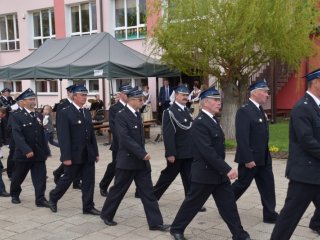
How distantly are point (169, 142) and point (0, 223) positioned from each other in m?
2.56

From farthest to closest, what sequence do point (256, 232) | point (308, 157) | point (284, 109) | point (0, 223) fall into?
point (284, 109) → point (0, 223) → point (256, 232) → point (308, 157)

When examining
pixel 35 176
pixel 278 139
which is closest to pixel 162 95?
pixel 278 139

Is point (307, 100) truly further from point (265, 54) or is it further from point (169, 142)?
point (265, 54)

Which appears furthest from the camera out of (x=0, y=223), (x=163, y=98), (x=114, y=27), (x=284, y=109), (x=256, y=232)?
(x=114, y=27)

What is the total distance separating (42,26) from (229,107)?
15.6 m

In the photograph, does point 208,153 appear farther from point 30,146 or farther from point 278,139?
point 278,139

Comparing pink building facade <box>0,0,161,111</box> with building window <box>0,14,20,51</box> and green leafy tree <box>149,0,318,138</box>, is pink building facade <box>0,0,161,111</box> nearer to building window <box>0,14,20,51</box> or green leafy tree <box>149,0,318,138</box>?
building window <box>0,14,20,51</box>

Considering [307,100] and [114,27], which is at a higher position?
[114,27]

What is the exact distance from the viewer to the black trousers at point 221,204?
16.4ft

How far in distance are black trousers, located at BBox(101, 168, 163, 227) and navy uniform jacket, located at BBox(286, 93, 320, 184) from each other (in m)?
1.94

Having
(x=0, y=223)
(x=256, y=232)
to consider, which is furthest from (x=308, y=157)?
(x=0, y=223)

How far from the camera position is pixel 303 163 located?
4.39 m

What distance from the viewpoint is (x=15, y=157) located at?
7.12 meters

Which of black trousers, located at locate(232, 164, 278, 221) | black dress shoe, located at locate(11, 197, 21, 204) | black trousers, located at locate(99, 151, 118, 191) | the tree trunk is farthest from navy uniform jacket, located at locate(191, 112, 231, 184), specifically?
the tree trunk
